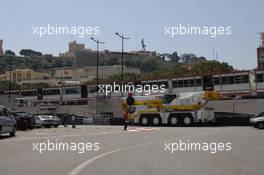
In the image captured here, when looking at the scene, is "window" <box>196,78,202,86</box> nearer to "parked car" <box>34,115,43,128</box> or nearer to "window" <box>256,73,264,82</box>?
"window" <box>256,73,264,82</box>

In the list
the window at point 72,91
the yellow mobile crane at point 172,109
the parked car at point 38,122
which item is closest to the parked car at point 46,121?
the parked car at point 38,122

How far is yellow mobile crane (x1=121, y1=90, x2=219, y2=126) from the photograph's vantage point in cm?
4609

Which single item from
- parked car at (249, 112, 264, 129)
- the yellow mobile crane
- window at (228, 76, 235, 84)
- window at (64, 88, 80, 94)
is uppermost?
window at (228, 76, 235, 84)

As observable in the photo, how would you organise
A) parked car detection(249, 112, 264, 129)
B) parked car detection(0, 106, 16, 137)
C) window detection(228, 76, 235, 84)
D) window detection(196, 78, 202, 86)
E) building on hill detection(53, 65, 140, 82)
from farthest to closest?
building on hill detection(53, 65, 140, 82) → window detection(196, 78, 202, 86) → window detection(228, 76, 235, 84) → parked car detection(249, 112, 264, 129) → parked car detection(0, 106, 16, 137)

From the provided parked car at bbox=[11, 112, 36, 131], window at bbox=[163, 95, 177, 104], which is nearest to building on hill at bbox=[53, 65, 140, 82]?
window at bbox=[163, 95, 177, 104]

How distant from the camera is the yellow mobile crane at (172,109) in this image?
46.1 metres

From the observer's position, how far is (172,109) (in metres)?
47.7

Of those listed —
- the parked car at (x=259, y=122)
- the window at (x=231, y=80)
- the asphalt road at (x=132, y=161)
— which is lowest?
the asphalt road at (x=132, y=161)

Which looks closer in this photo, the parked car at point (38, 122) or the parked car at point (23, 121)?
the parked car at point (23, 121)

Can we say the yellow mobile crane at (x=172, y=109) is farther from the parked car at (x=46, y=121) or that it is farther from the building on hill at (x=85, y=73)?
the building on hill at (x=85, y=73)

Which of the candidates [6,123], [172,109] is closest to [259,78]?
[172,109]

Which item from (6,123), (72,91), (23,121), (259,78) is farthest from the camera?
(72,91)

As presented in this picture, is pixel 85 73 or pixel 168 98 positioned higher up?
pixel 85 73

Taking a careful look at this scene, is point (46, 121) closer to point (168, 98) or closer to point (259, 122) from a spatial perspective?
point (168, 98)
